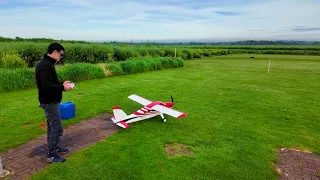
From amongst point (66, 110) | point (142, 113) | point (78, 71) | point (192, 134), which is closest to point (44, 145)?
point (66, 110)

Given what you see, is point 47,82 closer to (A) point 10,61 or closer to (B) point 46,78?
(B) point 46,78

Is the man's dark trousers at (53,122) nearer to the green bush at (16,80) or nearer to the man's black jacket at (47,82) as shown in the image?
the man's black jacket at (47,82)

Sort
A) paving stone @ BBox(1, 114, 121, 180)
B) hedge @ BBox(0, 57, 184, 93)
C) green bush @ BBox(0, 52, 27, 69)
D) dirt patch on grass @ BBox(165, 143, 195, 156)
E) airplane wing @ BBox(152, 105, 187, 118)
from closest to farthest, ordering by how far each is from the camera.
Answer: paving stone @ BBox(1, 114, 121, 180) < dirt patch on grass @ BBox(165, 143, 195, 156) < airplane wing @ BBox(152, 105, 187, 118) < hedge @ BBox(0, 57, 184, 93) < green bush @ BBox(0, 52, 27, 69)

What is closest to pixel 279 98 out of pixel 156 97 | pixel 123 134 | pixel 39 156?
pixel 156 97

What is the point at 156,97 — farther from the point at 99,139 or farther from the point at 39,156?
the point at 39,156

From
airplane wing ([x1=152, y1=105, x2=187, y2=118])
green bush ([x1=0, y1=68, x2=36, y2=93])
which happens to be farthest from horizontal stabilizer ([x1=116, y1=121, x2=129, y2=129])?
green bush ([x1=0, y1=68, x2=36, y2=93])

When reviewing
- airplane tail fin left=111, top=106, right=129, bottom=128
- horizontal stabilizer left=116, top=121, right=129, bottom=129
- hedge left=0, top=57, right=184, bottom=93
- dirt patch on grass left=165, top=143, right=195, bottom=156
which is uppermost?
hedge left=0, top=57, right=184, bottom=93

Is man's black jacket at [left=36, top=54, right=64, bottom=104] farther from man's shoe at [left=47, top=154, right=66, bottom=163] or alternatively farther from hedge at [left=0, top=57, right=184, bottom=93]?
hedge at [left=0, top=57, right=184, bottom=93]
